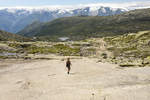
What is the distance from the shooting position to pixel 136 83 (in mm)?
29250

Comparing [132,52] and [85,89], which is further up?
[85,89]

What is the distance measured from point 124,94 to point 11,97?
551 inches

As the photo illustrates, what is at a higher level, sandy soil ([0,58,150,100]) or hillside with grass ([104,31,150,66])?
sandy soil ([0,58,150,100])

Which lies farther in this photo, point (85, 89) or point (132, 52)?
point (132, 52)

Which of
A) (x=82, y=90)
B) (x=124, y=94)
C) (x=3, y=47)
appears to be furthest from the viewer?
(x=3, y=47)

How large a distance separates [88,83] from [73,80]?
3714 millimetres

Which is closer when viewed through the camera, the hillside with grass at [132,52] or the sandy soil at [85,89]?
the sandy soil at [85,89]

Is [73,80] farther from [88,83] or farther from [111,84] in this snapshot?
[111,84]

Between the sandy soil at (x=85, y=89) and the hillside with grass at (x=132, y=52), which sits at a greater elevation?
the sandy soil at (x=85, y=89)

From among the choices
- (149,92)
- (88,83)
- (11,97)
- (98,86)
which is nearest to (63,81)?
(88,83)

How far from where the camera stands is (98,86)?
28.6m

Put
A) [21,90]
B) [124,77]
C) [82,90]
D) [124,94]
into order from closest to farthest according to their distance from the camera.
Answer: [124,94] → [82,90] → [21,90] → [124,77]

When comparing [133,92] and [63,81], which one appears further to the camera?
[63,81]

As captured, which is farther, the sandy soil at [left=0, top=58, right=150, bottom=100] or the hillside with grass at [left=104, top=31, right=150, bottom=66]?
the hillside with grass at [left=104, top=31, right=150, bottom=66]
